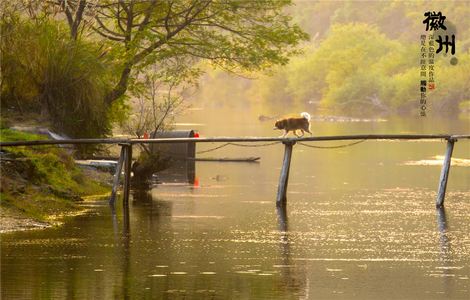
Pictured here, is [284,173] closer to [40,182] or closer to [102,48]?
[40,182]

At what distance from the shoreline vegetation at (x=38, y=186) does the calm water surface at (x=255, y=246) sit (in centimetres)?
63

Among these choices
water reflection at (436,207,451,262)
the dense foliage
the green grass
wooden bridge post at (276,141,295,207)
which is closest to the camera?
water reflection at (436,207,451,262)

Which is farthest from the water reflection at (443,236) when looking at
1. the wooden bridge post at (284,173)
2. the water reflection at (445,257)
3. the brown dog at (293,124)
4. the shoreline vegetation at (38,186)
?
the brown dog at (293,124)

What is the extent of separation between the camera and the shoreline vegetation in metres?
25.0

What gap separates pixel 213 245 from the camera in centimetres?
2314

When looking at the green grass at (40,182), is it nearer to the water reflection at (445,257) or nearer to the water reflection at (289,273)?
the water reflection at (289,273)

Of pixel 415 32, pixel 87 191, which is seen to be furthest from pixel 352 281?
pixel 415 32

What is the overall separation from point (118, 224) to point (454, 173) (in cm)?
1726

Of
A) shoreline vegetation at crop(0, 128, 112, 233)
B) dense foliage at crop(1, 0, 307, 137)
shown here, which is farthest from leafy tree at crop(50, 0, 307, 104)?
shoreline vegetation at crop(0, 128, 112, 233)

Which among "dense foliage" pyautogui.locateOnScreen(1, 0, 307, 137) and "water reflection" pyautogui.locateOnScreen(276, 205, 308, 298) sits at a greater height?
"dense foliage" pyautogui.locateOnScreen(1, 0, 307, 137)

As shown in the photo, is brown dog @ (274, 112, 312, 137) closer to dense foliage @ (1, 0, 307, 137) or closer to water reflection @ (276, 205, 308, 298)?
Result: dense foliage @ (1, 0, 307, 137)

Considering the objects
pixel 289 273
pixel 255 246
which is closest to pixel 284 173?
pixel 255 246

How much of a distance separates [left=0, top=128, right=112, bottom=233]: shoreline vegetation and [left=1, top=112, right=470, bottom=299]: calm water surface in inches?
24.8

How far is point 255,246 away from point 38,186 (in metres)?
6.83
